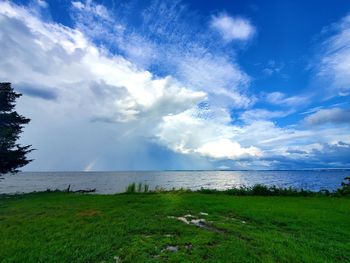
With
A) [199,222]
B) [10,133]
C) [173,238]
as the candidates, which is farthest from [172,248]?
[10,133]

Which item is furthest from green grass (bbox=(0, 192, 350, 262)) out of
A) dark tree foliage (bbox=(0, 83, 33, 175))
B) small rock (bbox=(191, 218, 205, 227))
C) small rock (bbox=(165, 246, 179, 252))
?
dark tree foliage (bbox=(0, 83, 33, 175))

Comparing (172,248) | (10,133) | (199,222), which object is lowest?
(172,248)

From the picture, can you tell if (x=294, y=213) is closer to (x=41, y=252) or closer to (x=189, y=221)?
A: (x=189, y=221)

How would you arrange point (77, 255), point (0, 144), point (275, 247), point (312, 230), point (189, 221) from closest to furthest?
1. point (77, 255)
2. point (275, 247)
3. point (312, 230)
4. point (189, 221)
5. point (0, 144)

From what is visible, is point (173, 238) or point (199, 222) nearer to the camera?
point (173, 238)

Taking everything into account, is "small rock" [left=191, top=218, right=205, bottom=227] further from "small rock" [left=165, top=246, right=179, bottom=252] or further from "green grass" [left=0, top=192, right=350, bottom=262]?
"small rock" [left=165, top=246, right=179, bottom=252]

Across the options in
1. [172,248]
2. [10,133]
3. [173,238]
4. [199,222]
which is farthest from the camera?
[10,133]

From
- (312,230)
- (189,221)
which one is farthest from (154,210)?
(312,230)

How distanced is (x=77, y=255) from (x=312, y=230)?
904 cm

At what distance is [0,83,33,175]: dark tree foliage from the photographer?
84.7ft

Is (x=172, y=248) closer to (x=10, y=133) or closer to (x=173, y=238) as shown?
(x=173, y=238)

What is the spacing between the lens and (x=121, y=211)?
44.4ft

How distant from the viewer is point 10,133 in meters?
25.2

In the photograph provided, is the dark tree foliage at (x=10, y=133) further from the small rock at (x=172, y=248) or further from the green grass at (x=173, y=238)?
the small rock at (x=172, y=248)
